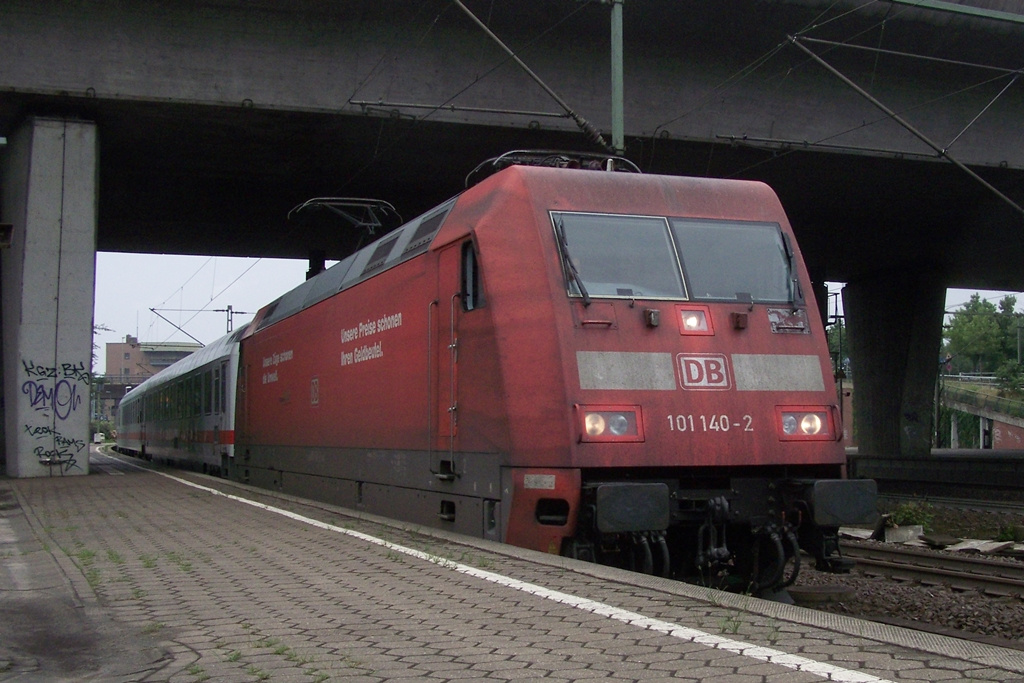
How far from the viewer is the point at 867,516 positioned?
23.8 feet

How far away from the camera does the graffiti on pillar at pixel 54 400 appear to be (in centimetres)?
1873

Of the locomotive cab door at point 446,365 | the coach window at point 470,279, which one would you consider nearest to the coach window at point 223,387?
the locomotive cab door at point 446,365

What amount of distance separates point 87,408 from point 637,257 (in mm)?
14461

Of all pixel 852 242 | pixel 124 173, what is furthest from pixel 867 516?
pixel 852 242

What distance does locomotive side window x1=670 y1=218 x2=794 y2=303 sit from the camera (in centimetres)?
794

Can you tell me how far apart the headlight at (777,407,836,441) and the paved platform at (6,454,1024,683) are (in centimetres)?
193

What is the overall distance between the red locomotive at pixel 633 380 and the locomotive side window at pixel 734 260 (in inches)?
0.7

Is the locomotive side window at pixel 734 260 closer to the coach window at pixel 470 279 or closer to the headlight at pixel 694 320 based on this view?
the headlight at pixel 694 320

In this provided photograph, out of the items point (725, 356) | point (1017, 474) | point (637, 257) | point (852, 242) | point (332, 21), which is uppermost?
point (332, 21)

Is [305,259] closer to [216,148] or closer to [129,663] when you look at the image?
[216,148]

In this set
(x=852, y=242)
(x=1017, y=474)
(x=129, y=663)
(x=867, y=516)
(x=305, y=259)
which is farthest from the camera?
(x=305, y=259)

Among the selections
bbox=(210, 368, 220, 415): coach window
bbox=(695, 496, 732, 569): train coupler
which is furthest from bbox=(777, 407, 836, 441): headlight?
bbox=(210, 368, 220, 415): coach window

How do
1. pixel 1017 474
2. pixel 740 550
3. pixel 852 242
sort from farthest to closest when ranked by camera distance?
pixel 852 242 → pixel 1017 474 → pixel 740 550

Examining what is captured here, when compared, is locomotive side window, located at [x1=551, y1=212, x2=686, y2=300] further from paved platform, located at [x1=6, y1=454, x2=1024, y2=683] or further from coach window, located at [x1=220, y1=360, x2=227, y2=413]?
coach window, located at [x1=220, y1=360, x2=227, y2=413]
